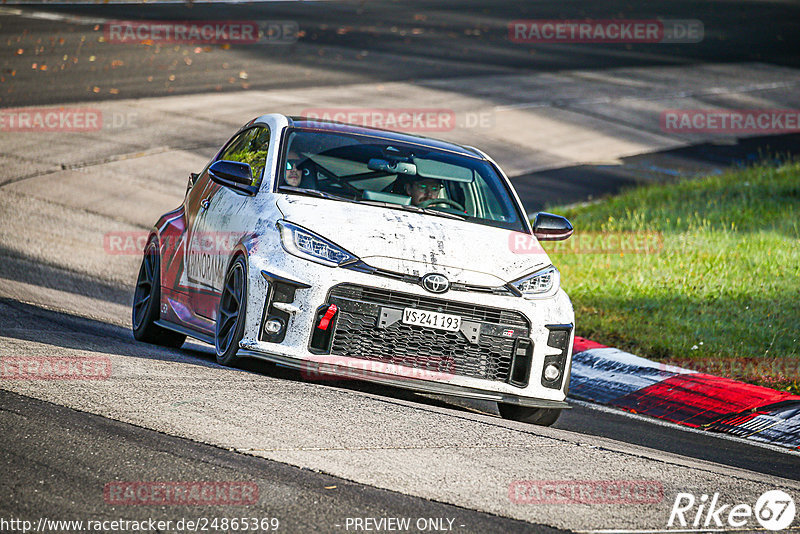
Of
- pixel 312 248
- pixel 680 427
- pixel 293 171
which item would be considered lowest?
pixel 680 427

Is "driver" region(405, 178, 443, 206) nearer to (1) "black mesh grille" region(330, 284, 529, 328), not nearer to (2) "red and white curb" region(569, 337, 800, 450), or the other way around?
(1) "black mesh grille" region(330, 284, 529, 328)

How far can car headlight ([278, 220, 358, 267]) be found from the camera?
6.64 metres

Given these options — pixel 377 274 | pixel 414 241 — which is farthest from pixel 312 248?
pixel 414 241

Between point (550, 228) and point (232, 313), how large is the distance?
2291 millimetres

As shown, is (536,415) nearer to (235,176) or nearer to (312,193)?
(312,193)

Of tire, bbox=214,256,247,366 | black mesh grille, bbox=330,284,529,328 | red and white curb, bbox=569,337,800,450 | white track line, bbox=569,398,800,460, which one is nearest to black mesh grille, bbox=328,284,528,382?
black mesh grille, bbox=330,284,529,328

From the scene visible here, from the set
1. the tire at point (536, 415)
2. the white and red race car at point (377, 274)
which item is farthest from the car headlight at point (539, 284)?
the tire at point (536, 415)

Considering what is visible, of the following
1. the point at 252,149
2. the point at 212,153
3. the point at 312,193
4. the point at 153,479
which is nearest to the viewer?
the point at 153,479

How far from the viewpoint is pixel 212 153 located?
703 inches

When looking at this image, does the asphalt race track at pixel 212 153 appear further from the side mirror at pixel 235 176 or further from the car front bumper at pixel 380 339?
the side mirror at pixel 235 176

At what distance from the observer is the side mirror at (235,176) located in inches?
291

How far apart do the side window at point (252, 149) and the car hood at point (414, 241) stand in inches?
25.9

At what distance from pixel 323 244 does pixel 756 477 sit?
270 centimetres

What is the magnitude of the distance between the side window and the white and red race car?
0.03m
